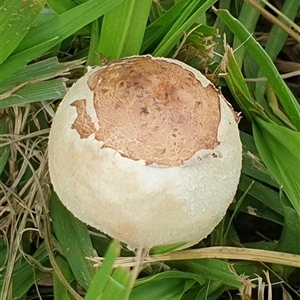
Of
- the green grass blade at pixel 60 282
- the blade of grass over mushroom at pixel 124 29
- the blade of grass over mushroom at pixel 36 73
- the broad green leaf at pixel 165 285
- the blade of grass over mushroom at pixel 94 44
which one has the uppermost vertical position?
the blade of grass over mushroom at pixel 124 29

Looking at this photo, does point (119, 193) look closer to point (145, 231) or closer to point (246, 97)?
point (145, 231)

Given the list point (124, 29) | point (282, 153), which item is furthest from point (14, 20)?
point (282, 153)

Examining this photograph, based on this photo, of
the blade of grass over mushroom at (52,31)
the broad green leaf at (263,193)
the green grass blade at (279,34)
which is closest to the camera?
the blade of grass over mushroom at (52,31)

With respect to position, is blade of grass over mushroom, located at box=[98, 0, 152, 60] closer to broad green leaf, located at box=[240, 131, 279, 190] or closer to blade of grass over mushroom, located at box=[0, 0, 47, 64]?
blade of grass over mushroom, located at box=[0, 0, 47, 64]

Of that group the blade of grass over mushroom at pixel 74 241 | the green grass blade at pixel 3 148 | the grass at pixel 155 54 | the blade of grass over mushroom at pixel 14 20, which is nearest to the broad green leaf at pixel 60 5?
the grass at pixel 155 54

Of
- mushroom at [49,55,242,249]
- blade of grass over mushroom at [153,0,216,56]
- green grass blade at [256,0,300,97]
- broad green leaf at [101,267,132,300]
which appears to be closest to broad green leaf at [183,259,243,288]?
mushroom at [49,55,242,249]

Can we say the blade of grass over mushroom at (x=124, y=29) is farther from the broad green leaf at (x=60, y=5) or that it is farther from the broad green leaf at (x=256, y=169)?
the broad green leaf at (x=256, y=169)
